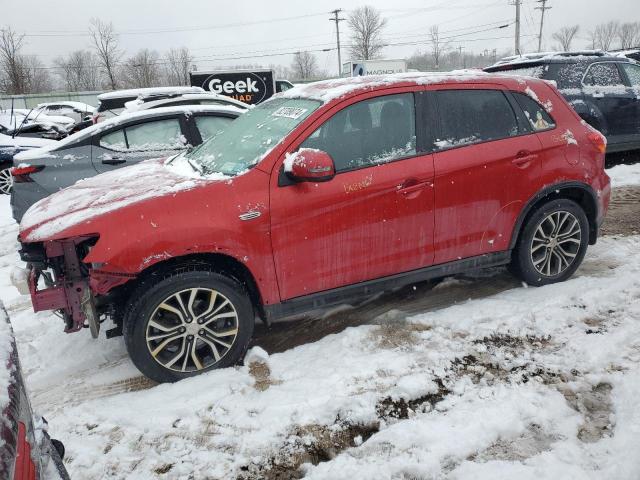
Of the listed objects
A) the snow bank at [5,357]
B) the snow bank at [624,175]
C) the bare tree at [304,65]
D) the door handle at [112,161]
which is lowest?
the snow bank at [624,175]

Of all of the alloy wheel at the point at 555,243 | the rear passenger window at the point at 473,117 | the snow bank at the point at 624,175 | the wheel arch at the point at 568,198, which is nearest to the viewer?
the rear passenger window at the point at 473,117

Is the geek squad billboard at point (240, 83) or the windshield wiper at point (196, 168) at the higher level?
the geek squad billboard at point (240, 83)

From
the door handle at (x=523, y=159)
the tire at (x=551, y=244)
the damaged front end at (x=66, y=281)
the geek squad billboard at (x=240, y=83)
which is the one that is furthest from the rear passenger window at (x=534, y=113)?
the geek squad billboard at (x=240, y=83)

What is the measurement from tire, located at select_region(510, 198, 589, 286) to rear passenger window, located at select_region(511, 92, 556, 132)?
62 centimetres

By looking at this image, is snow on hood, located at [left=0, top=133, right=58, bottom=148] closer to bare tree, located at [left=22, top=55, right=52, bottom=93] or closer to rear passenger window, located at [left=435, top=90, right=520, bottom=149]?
rear passenger window, located at [left=435, top=90, right=520, bottom=149]

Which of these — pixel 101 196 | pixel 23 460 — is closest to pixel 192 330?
pixel 101 196

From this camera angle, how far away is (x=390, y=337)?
11.4ft

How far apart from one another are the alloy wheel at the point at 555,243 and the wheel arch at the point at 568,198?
0.46 feet

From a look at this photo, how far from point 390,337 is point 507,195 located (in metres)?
1.42

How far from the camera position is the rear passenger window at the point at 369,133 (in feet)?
10.7

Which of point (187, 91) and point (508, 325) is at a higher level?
point (187, 91)

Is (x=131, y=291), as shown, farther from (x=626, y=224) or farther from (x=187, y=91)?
(x=187, y=91)

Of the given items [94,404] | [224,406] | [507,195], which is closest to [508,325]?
[507,195]

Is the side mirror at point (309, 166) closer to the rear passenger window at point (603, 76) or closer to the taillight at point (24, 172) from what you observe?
the taillight at point (24, 172)
